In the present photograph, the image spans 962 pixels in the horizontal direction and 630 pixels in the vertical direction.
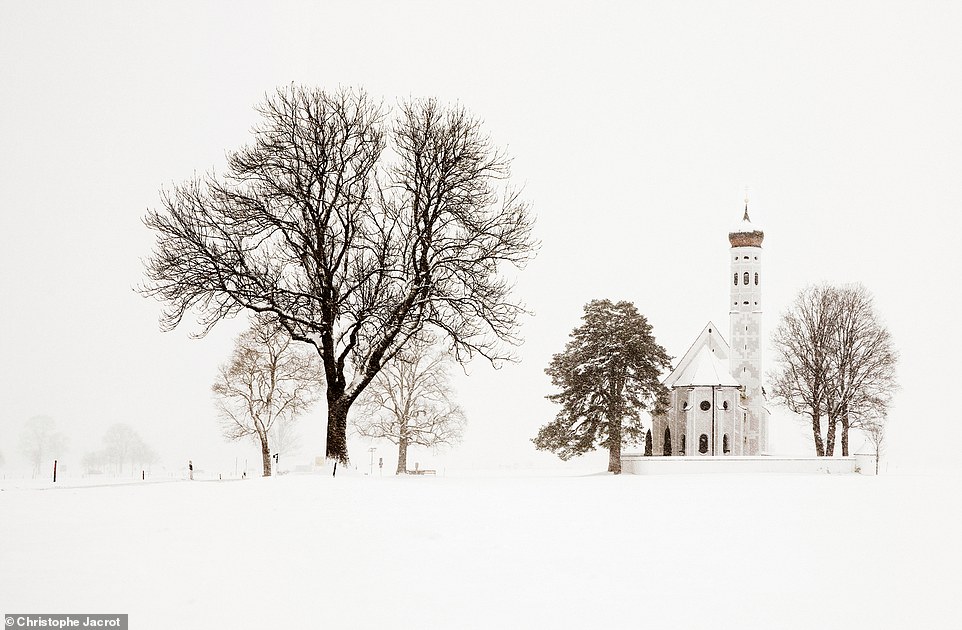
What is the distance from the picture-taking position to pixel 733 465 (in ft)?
168

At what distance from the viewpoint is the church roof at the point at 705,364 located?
2490 inches

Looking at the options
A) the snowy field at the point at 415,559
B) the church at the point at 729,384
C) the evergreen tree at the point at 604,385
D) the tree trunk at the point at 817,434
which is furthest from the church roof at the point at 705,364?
the snowy field at the point at 415,559

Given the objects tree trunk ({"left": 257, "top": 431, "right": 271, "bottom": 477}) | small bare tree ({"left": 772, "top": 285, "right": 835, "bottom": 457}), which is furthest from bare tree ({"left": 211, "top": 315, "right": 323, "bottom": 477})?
small bare tree ({"left": 772, "top": 285, "right": 835, "bottom": 457})

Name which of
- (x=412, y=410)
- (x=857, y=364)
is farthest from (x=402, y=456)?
(x=857, y=364)

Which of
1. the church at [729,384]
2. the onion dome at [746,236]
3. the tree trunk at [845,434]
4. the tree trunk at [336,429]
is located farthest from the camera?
the onion dome at [746,236]

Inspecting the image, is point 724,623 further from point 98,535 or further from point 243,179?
point 243,179

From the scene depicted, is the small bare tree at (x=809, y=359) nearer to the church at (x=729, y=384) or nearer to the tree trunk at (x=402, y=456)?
the church at (x=729, y=384)

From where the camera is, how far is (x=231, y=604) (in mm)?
13992

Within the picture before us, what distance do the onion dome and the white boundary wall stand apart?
2205 cm

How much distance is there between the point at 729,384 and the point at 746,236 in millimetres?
13308

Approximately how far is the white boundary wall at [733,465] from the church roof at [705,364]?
36.8 feet

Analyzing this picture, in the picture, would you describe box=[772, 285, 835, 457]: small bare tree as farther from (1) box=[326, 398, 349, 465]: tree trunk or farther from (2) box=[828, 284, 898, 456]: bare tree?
(1) box=[326, 398, 349, 465]: tree trunk

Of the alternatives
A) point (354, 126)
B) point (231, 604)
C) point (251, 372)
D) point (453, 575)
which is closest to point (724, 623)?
point (453, 575)

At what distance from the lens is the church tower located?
65938mm
